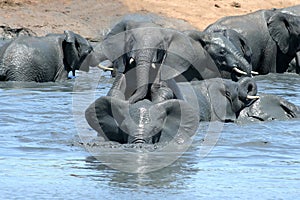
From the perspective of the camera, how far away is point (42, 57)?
1376 cm

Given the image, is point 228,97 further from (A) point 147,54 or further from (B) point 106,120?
(B) point 106,120

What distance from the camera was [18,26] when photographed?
21.5m

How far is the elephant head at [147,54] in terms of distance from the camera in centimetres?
823

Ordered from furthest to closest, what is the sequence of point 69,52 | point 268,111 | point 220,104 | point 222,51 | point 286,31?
1. point 286,31
2. point 69,52
3. point 222,51
4. point 268,111
5. point 220,104

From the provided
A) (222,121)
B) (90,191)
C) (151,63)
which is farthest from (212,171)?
(222,121)

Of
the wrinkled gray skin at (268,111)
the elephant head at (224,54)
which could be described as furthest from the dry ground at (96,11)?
the wrinkled gray skin at (268,111)

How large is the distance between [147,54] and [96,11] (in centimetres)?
1495

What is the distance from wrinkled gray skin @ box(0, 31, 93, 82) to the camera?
44.1 ft

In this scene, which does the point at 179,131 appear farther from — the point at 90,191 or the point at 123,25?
the point at 123,25

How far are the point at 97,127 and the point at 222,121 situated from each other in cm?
161

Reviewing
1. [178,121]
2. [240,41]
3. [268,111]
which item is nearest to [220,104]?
[268,111]

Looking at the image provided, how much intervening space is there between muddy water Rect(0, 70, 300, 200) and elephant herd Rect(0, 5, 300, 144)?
0.27m

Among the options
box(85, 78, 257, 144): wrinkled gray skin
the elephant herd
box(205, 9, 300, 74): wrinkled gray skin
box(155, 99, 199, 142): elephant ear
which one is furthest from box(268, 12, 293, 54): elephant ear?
box(155, 99, 199, 142): elephant ear

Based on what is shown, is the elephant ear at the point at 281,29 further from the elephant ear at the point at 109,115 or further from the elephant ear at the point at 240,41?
the elephant ear at the point at 109,115
